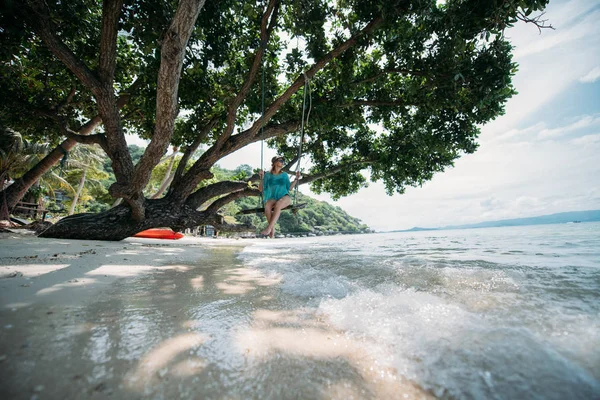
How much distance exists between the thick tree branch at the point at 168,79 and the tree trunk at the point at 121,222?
3.53 feet

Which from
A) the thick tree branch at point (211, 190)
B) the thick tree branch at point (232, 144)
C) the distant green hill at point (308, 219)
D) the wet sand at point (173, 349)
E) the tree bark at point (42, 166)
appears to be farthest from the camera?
the distant green hill at point (308, 219)

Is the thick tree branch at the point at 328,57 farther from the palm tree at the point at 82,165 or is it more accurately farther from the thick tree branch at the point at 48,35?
the palm tree at the point at 82,165

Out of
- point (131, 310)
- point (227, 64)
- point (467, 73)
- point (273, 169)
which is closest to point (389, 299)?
point (131, 310)

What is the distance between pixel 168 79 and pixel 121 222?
4140mm

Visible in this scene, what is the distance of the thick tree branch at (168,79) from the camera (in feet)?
11.9

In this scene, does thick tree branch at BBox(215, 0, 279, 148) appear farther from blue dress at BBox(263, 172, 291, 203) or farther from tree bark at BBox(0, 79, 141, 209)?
tree bark at BBox(0, 79, 141, 209)

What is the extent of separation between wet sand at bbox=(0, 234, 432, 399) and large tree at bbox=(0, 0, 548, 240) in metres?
3.89

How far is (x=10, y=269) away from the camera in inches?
90.7

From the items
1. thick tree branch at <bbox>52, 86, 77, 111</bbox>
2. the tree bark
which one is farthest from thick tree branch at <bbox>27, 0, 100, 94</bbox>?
the tree bark

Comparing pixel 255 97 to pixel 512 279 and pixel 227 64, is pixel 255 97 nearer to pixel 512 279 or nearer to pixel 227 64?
pixel 227 64

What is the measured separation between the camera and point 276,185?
5578mm

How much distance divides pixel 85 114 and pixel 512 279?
12767mm

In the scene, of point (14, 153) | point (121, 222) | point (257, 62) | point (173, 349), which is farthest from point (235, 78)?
point (14, 153)

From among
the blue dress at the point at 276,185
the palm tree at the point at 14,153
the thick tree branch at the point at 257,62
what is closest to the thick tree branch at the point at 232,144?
the thick tree branch at the point at 257,62
